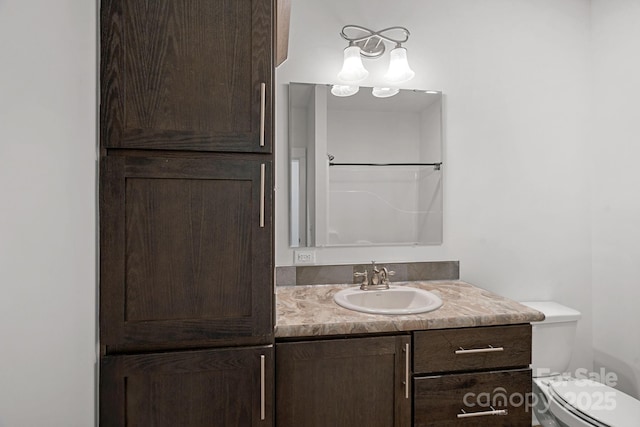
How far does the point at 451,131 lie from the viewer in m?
2.13

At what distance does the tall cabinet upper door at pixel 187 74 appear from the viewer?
1.17 meters

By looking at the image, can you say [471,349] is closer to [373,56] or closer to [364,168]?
[364,168]

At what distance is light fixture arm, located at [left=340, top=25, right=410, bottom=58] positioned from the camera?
1.99m

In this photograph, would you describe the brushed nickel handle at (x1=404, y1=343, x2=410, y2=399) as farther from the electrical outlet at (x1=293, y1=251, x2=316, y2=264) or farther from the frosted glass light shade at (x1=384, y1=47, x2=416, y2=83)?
the frosted glass light shade at (x1=384, y1=47, x2=416, y2=83)

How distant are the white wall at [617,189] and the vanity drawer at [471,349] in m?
0.99

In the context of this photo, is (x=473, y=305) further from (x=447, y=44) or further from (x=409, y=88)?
(x=447, y=44)

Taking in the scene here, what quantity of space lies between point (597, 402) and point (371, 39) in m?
2.07

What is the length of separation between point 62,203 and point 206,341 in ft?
2.03

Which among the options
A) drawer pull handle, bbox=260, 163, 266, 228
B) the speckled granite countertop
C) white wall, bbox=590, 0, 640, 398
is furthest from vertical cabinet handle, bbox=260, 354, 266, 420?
white wall, bbox=590, 0, 640, 398

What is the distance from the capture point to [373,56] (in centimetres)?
204

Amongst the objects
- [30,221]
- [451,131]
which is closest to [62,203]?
[30,221]

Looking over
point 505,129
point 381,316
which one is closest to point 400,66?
point 505,129

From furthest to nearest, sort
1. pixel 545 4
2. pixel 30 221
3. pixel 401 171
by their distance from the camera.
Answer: pixel 545 4, pixel 401 171, pixel 30 221

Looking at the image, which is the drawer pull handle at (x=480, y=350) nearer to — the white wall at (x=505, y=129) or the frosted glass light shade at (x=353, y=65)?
the white wall at (x=505, y=129)
